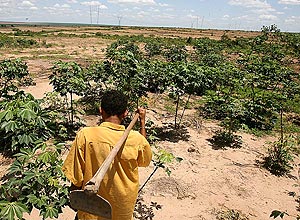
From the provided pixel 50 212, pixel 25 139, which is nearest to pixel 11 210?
pixel 50 212

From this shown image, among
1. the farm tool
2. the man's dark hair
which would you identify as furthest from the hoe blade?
the man's dark hair

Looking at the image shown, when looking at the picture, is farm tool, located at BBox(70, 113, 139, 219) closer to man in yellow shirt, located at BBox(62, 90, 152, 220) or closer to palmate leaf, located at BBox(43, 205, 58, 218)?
man in yellow shirt, located at BBox(62, 90, 152, 220)

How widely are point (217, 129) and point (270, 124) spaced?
149 centimetres

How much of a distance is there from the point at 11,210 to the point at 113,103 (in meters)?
0.96

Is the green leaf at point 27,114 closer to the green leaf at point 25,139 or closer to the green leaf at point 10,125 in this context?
the green leaf at point 10,125

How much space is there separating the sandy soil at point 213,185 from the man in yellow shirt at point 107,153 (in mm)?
1910

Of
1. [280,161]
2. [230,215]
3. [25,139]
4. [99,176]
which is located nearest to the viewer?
[99,176]

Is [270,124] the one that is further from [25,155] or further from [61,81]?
[25,155]

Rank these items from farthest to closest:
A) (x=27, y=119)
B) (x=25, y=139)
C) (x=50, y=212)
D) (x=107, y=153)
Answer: (x=25, y=139) → (x=27, y=119) → (x=50, y=212) → (x=107, y=153)

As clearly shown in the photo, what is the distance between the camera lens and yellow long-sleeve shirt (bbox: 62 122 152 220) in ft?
5.26

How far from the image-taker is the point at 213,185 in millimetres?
4230

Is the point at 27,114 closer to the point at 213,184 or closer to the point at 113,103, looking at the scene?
the point at 113,103

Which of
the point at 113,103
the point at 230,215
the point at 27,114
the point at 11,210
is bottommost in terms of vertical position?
the point at 230,215

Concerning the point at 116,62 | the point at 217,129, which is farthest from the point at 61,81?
the point at 217,129
